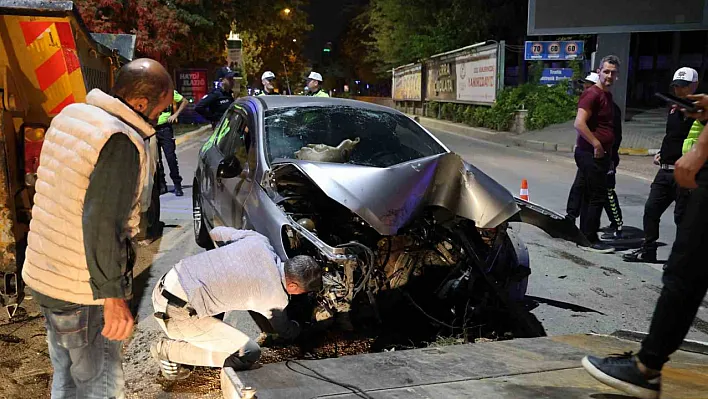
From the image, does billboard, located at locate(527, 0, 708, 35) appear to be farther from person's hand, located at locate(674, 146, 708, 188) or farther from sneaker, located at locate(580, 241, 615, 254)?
person's hand, located at locate(674, 146, 708, 188)

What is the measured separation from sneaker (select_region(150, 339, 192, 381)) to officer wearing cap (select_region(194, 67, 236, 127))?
600cm

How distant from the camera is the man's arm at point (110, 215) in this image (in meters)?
2.21

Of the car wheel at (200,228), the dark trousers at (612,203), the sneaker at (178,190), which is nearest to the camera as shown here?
the car wheel at (200,228)

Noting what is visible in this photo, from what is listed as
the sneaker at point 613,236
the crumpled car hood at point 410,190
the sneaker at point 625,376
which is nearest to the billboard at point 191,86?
the sneaker at point 613,236

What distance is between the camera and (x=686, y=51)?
38.8m

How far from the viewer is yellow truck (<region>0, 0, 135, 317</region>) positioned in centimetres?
420

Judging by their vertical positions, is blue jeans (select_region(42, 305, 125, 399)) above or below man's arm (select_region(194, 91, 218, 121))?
below

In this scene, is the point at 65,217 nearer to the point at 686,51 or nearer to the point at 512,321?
the point at 512,321

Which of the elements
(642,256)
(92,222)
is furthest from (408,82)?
(92,222)

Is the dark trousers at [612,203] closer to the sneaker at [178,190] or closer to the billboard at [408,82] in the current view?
the sneaker at [178,190]

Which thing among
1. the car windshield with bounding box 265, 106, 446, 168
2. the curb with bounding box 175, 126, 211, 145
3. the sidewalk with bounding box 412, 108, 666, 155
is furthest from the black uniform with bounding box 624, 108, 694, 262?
the curb with bounding box 175, 126, 211, 145

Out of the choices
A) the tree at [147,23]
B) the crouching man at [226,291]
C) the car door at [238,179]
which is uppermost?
the tree at [147,23]

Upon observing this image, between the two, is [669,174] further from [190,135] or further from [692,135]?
[190,135]

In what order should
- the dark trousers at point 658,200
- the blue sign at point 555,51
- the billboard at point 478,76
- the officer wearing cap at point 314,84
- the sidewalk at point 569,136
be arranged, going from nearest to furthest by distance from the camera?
1. the dark trousers at point 658,200
2. the officer wearing cap at point 314,84
3. the sidewalk at point 569,136
4. the blue sign at point 555,51
5. the billboard at point 478,76
